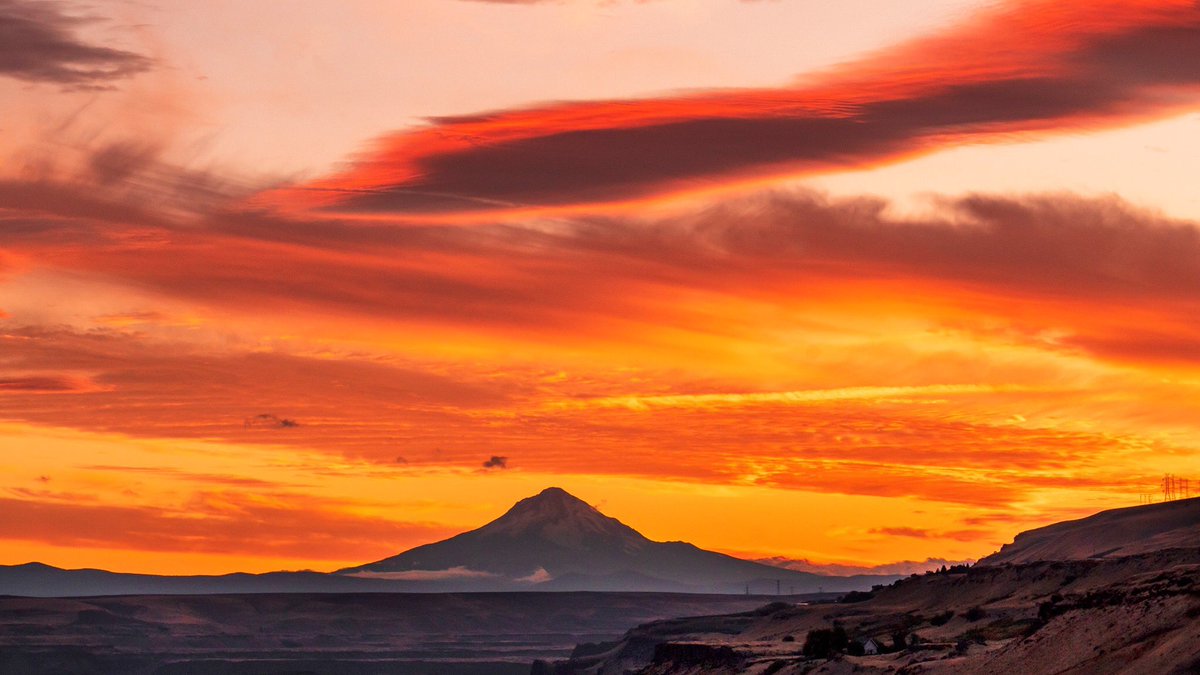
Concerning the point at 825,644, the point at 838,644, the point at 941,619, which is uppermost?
the point at 941,619

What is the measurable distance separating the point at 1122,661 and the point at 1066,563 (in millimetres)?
82858

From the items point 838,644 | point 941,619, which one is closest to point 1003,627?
point 838,644

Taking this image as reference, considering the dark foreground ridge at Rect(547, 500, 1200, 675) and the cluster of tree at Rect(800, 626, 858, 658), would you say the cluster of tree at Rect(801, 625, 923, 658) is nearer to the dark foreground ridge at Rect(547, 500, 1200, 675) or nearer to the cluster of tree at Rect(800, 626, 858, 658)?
the cluster of tree at Rect(800, 626, 858, 658)

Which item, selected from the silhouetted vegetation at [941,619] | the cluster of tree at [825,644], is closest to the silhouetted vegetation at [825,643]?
the cluster of tree at [825,644]

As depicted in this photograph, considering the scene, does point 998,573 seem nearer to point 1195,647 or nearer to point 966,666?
point 966,666

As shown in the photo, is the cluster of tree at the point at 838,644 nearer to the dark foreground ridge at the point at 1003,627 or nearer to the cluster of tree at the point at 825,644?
the cluster of tree at the point at 825,644

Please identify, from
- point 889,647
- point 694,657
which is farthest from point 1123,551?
point 889,647

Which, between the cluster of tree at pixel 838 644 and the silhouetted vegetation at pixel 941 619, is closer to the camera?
the cluster of tree at pixel 838 644

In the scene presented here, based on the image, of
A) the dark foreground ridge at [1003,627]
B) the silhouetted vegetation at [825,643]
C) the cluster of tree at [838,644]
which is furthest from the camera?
the silhouetted vegetation at [825,643]

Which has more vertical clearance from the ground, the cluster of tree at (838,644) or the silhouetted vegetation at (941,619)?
the silhouetted vegetation at (941,619)

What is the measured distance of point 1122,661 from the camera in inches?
2689

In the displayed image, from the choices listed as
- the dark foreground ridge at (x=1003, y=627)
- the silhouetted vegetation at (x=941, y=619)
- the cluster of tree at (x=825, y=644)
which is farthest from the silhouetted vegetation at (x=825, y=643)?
the silhouetted vegetation at (x=941, y=619)

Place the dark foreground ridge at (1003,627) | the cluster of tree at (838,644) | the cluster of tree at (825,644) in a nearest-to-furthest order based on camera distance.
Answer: the dark foreground ridge at (1003,627), the cluster of tree at (838,644), the cluster of tree at (825,644)

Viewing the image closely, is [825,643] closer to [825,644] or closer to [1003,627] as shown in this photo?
[825,644]
